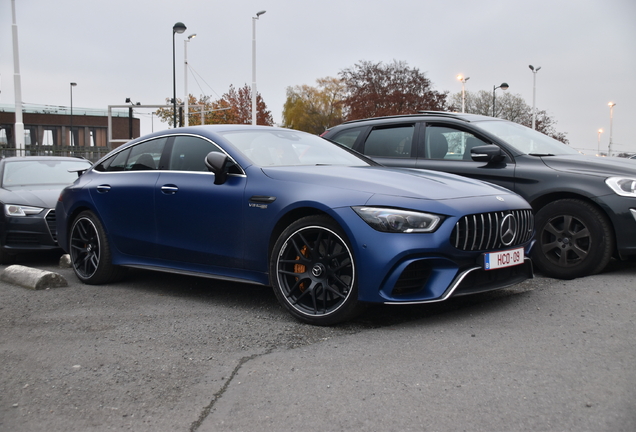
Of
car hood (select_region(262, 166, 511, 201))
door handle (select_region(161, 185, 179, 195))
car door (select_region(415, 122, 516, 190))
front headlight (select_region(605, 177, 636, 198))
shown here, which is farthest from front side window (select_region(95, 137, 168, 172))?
front headlight (select_region(605, 177, 636, 198))

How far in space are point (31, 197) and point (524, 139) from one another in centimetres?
607

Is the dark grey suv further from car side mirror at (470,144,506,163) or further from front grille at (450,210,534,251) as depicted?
front grille at (450,210,534,251)

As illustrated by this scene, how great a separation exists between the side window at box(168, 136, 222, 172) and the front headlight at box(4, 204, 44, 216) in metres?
3.25

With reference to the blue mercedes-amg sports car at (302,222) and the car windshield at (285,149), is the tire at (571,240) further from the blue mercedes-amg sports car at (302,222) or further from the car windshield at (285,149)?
the car windshield at (285,149)

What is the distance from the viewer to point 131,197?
6.02m

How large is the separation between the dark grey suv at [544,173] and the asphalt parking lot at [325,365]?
61 cm

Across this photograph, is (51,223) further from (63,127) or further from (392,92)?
(63,127)

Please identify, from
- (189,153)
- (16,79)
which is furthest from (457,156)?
(16,79)

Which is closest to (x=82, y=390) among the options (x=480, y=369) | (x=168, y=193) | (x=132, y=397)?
(x=132, y=397)

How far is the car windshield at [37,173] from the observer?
30.0ft

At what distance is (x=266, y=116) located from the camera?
77688mm

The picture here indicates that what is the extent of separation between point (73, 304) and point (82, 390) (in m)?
2.34

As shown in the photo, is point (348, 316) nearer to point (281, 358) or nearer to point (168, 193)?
point (281, 358)

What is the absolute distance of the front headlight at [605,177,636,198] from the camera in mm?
5938
